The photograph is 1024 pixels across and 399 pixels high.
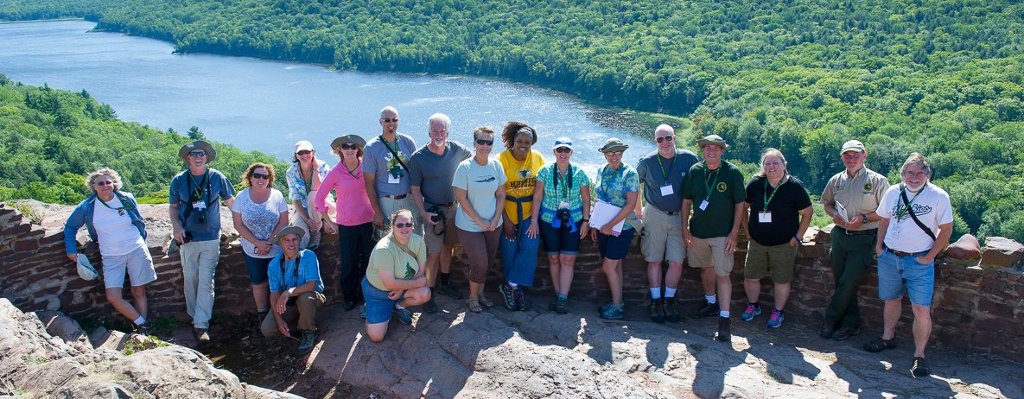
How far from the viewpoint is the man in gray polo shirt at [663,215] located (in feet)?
22.3

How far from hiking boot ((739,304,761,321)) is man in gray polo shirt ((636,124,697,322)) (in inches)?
23.6

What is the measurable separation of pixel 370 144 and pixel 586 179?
69.3 inches

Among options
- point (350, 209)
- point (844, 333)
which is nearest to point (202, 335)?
point (350, 209)

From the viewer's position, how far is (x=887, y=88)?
218 feet

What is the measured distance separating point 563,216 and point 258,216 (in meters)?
2.46

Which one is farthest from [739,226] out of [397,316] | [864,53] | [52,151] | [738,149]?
[864,53]

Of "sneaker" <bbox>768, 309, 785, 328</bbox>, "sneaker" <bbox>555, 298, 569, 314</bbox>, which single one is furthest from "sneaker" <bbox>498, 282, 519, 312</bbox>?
"sneaker" <bbox>768, 309, 785, 328</bbox>

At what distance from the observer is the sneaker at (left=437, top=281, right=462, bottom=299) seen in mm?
7117

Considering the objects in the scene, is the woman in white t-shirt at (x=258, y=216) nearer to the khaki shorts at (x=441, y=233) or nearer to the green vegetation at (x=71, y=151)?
the khaki shorts at (x=441, y=233)

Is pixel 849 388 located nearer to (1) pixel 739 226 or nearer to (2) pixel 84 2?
(1) pixel 739 226

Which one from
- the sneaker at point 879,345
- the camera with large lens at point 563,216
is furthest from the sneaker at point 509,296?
the sneaker at point 879,345

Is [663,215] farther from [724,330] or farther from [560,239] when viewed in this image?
[724,330]

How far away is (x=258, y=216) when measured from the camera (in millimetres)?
6652

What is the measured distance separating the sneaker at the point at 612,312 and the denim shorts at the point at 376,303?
1.86 meters
